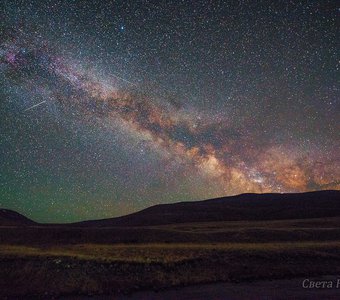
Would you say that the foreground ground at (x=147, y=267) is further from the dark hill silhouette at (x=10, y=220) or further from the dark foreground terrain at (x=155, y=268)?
the dark hill silhouette at (x=10, y=220)

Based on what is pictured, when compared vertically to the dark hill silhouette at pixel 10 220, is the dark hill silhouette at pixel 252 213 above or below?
above

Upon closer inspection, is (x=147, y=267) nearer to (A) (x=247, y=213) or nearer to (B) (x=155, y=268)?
(B) (x=155, y=268)

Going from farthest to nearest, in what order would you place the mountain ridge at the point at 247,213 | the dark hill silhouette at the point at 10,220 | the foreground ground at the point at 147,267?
1. the dark hill silhouette at the point at 10,220
2. the mountain ridge at the point at 247,213
3. the foreground ground at the point at 147,267

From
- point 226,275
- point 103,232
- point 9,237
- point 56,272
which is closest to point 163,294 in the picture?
point 226,275

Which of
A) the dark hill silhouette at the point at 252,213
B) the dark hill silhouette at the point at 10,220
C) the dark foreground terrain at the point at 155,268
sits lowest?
the dark foreground terrain at the point at 155,268

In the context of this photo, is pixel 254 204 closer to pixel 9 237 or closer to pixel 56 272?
pixel 9 237

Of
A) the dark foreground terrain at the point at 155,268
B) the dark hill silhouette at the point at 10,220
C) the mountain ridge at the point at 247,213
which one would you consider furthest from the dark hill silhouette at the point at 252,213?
the dark foreground terrain at the point at 155,268

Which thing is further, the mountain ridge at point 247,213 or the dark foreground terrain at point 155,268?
the mountain ridge at point 247,213

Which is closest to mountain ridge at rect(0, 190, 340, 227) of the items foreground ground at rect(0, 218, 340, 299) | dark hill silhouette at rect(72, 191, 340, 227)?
dark hill silhouette at rect(72, 191, 340, 227)

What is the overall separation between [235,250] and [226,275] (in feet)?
23.9

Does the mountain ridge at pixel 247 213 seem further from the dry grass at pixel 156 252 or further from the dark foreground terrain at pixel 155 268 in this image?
the dark foreground terrain at pixel 155 268

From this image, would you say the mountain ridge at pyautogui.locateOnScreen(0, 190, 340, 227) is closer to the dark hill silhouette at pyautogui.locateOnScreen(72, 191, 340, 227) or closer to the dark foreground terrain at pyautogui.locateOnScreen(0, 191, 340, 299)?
the dark hill silhouette at pyautogui.locateOnScreen(72, 191, 340, 227)

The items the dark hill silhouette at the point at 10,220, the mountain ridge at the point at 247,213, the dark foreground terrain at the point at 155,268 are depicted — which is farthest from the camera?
the dark hill silhouette at the point at 10,220

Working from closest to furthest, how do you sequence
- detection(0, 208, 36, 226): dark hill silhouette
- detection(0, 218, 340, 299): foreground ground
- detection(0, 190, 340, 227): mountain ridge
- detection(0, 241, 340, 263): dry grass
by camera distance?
1. detection(0, 218, 340, 299): foreground ground
2. detection(0, 241, 340, 263): dry grass
3. detection(0, 190, 340, 227): mountain ridge
4. detection(0, 208, 36, 226): dark hill silhouette
